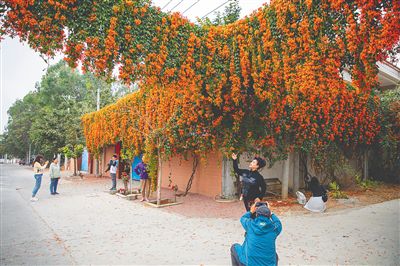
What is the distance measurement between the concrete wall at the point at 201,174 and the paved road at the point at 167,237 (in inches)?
124

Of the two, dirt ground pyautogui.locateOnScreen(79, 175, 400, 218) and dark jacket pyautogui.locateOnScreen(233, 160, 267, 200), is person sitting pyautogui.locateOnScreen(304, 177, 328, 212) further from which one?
dark jacket pyautogui.locateOnScreen(233, 160, 267, 200)

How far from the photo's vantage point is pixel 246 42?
7113 millimetres

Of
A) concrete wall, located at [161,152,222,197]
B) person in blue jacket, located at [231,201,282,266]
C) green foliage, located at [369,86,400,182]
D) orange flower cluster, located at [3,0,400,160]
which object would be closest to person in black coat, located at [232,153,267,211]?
person in blue jacket, located at [231,201,282,266]

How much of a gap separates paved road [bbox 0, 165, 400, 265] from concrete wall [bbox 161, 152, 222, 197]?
3.15 metres

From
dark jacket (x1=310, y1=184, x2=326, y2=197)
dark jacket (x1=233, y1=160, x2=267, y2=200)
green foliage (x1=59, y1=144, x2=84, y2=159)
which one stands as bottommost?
dark jacket (x1=310, y1=184, x2=326, y2=197)

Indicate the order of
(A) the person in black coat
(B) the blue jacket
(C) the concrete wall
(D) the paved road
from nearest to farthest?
1. (B) the blue jacket
2. (D) the paved road
3. (A) the person in black coat
4. (C) the concrete wall

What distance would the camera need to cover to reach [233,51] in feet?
24.1

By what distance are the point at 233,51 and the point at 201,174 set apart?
648 cm

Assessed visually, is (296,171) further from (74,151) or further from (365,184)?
(74,151)

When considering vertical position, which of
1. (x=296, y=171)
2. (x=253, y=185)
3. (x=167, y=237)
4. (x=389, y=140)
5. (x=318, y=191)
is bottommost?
(x=167, y=237)

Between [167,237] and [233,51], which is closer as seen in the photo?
[167,237]

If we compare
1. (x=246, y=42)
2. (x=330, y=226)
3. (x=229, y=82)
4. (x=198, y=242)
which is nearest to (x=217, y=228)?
(x=198, y=242)

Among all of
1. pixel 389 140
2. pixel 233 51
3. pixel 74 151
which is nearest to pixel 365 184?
pixel 389 140

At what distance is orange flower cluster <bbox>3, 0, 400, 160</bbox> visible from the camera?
5.12 m
